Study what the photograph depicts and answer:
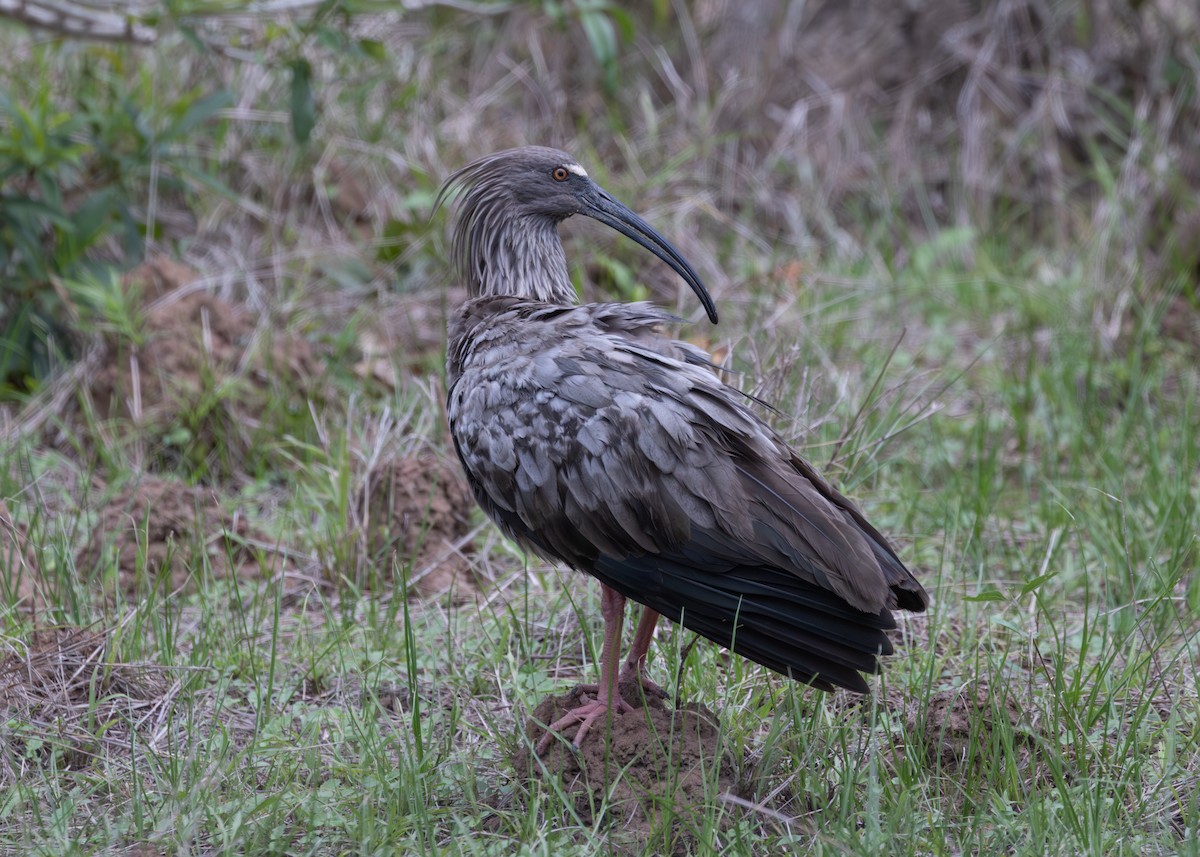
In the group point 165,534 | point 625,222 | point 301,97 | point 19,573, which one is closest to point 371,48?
point 301,97

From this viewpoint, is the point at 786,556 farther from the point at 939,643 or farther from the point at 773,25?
the point at 773,25

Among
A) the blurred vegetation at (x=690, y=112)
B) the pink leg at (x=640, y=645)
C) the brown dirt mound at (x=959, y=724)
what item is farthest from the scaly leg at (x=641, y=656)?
the blurred vegetation at (x=690, y=112)

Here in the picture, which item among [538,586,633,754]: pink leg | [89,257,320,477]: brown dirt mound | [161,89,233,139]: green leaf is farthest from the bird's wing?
[161,89,233,139]: green leaf

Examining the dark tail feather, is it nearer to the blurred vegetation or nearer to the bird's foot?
the bird's foot

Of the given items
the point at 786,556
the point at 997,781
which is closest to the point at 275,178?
the point at 786,556

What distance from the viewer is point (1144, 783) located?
3.18 m

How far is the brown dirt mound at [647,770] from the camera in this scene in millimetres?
2943

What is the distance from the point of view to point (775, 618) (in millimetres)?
3025

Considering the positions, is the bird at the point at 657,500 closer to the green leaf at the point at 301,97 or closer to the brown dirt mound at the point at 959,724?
the brown dirt mound at the point at 959,724

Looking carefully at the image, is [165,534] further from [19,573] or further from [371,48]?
[371,48]

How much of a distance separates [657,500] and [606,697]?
55 cm

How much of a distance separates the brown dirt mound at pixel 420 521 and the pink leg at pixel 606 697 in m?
1.12

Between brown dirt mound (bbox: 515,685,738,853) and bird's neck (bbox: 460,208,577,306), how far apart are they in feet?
4.56

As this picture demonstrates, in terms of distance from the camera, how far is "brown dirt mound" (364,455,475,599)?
14.5 feet
